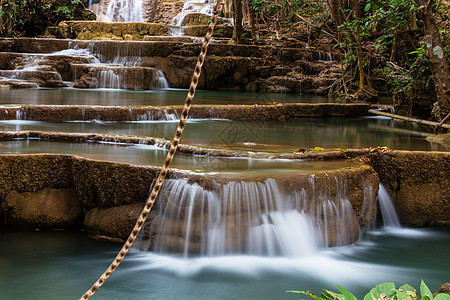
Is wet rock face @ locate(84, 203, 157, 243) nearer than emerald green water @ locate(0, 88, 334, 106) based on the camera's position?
Yes

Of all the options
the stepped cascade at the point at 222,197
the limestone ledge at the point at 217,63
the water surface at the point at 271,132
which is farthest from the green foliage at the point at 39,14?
the water surface at the point at 271,132

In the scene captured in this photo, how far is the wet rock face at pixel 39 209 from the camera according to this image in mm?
5070

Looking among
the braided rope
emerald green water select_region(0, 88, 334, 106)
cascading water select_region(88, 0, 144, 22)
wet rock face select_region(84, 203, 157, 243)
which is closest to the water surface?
emerald green water select_region(0, 88, 334, 106)

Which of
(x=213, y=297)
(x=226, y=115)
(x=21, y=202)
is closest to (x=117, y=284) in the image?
(x=213, y=297)

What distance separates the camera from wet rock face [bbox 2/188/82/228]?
16.6ft

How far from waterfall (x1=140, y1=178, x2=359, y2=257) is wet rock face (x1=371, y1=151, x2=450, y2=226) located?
4.44 feet

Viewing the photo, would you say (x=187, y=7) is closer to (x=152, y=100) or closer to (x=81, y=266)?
(x=152, y=100)

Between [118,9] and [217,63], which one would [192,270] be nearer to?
[217,63]

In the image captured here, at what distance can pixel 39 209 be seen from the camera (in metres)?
5.08

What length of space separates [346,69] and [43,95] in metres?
7.51

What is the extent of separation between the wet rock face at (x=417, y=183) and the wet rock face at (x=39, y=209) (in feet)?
11.0

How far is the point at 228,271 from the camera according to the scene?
433 cm

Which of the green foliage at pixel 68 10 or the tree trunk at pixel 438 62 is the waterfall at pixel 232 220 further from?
the green foliage at pixel 68 10

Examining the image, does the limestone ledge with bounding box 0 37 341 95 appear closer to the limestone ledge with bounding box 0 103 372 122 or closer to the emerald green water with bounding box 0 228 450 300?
the limestone ledge with bounding box 0 103 372 122
